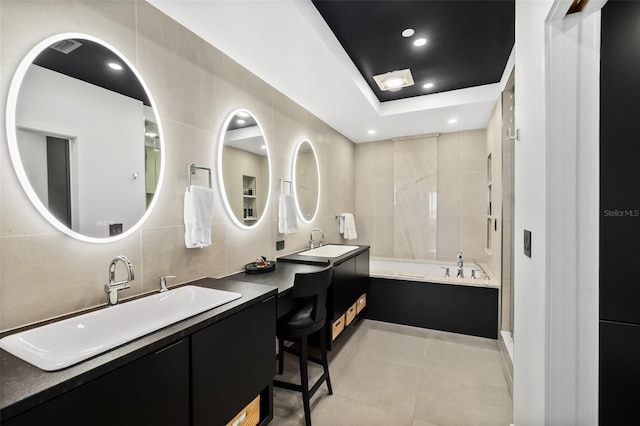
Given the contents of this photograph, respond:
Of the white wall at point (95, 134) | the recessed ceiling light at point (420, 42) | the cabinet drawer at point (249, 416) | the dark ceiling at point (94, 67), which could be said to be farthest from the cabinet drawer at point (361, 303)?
the dark ceiling at point (94, 67)

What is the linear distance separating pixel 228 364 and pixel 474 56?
2963 mm

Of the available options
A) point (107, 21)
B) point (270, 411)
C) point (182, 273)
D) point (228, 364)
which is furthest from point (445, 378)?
point (107, 21)

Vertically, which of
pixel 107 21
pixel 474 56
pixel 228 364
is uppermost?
pixel 474 56

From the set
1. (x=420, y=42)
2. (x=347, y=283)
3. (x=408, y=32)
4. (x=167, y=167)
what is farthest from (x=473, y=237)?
(x=167, y=167)

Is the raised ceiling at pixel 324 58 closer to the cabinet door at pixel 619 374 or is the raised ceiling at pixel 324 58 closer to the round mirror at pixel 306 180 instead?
the round mirror at pixel 306 180

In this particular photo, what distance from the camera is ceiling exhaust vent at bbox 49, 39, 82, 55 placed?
1.22 m

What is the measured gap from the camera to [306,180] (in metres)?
3.19

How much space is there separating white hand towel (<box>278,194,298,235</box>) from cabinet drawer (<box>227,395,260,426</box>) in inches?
55.7

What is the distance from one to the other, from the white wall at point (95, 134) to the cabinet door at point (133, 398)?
0.75 m

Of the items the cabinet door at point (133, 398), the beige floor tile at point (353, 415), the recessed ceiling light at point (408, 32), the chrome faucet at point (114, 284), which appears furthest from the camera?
the recessed ceiling light at point (408, 32)

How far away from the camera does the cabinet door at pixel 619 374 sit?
95 centimetres

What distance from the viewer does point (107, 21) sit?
1390mm

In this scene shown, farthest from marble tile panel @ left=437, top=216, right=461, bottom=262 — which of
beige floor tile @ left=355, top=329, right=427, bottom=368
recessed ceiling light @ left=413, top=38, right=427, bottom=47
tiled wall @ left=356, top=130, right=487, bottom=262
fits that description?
recessed ceiling light @ left=413, top=38, right=427, bottom=47

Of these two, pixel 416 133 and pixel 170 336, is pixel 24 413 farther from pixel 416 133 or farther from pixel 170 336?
pixel 416 133
